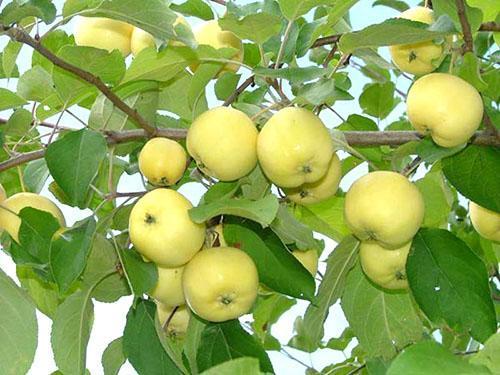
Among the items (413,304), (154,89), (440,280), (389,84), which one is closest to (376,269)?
(440,280)

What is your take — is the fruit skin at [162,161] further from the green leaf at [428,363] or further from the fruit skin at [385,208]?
the green leaf at [428,363]

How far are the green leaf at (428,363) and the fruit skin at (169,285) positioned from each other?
714 mm

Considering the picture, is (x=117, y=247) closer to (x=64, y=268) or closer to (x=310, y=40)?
(x=64, y=268)

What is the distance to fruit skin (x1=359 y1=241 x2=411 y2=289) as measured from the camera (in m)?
1.67

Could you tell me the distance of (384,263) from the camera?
1.68 metres

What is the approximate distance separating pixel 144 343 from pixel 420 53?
72 cm

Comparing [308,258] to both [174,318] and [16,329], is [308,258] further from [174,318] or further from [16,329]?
[16,329]

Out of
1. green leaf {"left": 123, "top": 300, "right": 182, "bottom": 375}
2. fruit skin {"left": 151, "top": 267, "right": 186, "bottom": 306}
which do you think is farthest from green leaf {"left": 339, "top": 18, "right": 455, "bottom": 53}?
green leaf {"left": 123, "top": 300, "right": 182, "bottom": 375}

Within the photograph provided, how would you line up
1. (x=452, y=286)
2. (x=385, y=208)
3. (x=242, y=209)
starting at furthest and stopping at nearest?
(x=452, y=286) < (x=385, y=208) < (x=242, y=209)

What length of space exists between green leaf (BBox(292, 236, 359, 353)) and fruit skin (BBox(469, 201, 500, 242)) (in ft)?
0.90

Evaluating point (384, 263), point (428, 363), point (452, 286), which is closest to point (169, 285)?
point (384, 263)

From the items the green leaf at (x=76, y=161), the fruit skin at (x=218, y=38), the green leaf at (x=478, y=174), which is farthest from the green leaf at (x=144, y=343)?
the green leaf at (x=478, y=174)

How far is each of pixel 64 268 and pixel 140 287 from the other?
0.46 feet

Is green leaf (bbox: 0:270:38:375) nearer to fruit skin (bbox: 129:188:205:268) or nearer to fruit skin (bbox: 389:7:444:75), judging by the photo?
fruit skin (bbox: 129:188:205:268)
